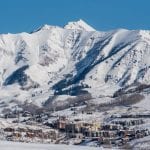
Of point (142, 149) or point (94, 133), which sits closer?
point (142, 149)

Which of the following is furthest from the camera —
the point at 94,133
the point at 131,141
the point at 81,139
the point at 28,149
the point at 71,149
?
the point at 94,133

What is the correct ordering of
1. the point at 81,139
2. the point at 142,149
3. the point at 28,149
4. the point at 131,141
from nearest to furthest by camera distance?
the point at 28,149, the point at 142,149, the point at 131,141, the point at 81,139

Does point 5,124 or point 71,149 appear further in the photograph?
point 5,124

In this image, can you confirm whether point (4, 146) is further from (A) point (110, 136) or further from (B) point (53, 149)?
(A) point (110, 136)

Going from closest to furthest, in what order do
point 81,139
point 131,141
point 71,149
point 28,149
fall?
1. point 28,149
2. point 71,149
3. point 131,141
4. point 81,139

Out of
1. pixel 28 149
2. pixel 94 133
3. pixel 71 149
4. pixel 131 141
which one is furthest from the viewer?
pixel 94 133

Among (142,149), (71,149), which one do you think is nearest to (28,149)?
(71,149)

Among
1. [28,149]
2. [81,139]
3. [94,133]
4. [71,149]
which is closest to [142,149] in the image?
[71,149]

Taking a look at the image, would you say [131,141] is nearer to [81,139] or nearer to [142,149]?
[81,139]
